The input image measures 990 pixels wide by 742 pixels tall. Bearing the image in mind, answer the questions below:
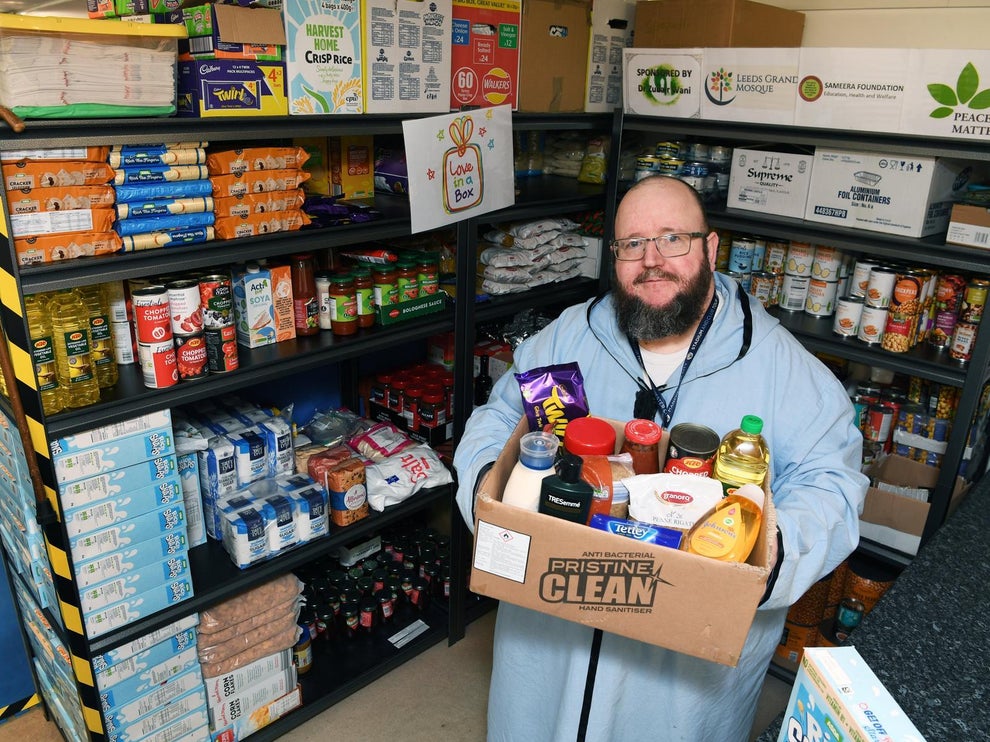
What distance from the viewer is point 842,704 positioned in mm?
783

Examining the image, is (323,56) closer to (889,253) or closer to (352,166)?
(352,166)

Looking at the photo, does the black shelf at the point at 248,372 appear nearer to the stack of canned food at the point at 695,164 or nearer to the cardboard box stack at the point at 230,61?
the cardboard box stack at the point at 230,61

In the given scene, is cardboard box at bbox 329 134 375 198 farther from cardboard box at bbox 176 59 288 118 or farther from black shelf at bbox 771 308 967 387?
black shelf at bbox 771 308 967 387

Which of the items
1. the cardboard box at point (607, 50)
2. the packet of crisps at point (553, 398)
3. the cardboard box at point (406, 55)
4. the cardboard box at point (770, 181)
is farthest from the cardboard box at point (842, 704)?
the cardboard box at point (607, 50)

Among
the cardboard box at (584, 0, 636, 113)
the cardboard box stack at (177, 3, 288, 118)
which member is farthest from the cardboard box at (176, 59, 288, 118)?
the cardboard box at (584, 0, 636, 113)

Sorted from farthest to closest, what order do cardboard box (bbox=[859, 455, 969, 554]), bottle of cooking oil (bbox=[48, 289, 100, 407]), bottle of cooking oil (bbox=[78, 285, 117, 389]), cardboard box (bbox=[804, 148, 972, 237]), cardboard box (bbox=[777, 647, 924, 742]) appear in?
cardboard box (bbox=[859, 455, 969, 554]) < cardboard box (bbox=[804, 148, 972, 237]) < bottle of cooking oil (bbox=[78, 285, 117, 389]) < bottle of cooking oil (bbox=[48, 289, 100, 407]) < cardboard box (bbox=[777, 647, 924, 742])

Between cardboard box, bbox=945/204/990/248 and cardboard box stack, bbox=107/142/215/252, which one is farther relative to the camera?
cardboard box, bbox=945/204/990/248

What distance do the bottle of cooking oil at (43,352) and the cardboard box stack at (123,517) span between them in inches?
3.9

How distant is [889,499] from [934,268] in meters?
0.79

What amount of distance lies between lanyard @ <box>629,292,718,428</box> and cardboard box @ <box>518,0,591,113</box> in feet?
4.16

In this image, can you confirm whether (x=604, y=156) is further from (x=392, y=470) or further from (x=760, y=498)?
(x=760, y=498)

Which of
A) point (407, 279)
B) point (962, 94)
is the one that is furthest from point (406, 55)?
point (962, 94)

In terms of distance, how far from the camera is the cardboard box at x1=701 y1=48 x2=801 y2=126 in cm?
236

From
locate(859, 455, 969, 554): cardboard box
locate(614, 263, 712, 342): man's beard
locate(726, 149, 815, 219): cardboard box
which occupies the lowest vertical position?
locate(859, 455, 969, 554): cardboard box
